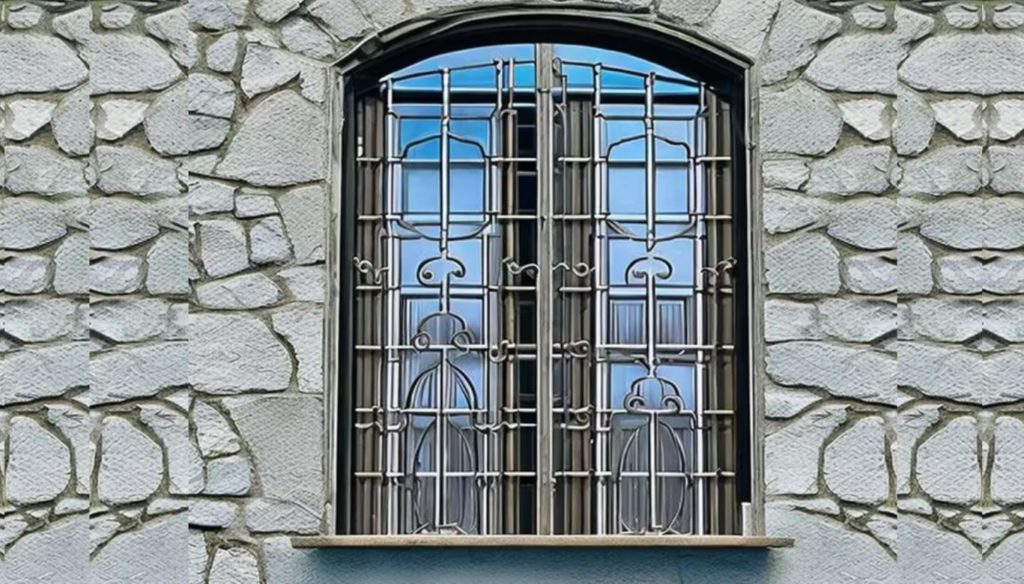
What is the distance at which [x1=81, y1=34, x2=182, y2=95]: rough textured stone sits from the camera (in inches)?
162

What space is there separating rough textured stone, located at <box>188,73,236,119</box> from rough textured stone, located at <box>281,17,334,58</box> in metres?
0.21

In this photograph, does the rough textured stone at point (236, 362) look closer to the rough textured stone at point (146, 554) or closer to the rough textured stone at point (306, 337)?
the rough textured stone at point (306, 337)

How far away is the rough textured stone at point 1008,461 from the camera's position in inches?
156

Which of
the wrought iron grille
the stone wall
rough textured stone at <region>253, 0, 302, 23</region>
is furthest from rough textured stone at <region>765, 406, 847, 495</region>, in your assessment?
rough textured stone at <region>253, 0, 302, 23</region>

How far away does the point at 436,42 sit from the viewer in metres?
4.19

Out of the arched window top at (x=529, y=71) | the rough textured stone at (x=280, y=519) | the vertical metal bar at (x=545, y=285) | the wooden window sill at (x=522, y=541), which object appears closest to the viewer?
the wooden window sill at (x=522, y=541)

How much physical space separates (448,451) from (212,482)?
2.19ft

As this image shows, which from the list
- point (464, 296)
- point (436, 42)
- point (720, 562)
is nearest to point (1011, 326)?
point (720, 562)

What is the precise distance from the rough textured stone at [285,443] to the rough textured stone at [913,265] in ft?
5.53

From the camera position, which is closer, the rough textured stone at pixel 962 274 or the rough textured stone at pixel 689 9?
the rough textured stone at pixel 962 274

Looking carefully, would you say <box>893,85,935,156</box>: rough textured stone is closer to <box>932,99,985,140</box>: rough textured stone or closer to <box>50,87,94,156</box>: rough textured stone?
<box>932,99,985,140</box>: rough textured stone

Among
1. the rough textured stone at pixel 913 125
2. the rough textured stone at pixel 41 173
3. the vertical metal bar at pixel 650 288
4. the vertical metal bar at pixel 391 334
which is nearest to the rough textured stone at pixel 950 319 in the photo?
the rough textured stone at pixel 913 125

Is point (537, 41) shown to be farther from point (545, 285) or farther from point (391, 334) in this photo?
point (391, 334)

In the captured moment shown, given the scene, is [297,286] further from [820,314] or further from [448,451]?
[820,314]
